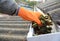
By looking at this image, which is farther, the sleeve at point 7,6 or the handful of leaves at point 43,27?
the handful of leaves at point 43,27

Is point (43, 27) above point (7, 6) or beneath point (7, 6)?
beneath

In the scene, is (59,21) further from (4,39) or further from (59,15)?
(4,39)

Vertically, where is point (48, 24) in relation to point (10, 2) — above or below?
below

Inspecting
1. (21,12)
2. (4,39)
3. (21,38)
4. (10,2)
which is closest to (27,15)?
(21,12)

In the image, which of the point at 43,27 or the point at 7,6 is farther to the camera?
the point at 43,27

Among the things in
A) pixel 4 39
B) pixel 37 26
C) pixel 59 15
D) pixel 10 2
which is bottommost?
pixel 4 39

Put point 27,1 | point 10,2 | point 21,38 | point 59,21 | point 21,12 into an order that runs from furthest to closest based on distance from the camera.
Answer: point 27,1 < point 21,38 < point 59,21 < point 21,12 < point 10,2

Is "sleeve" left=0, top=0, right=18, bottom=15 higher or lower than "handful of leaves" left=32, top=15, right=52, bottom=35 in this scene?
higher

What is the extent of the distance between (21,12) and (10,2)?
0.60 feet

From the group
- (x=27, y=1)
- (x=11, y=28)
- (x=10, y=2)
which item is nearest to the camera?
(x=10, y=2)

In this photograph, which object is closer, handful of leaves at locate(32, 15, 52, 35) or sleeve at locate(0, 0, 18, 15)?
sleeve at locate(0, 0, 18, 15)

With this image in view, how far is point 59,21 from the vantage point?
1561 mm

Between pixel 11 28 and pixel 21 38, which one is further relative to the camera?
pixel 11 28

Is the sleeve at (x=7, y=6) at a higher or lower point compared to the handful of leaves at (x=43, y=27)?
higher
